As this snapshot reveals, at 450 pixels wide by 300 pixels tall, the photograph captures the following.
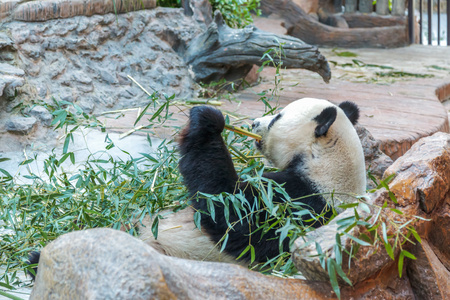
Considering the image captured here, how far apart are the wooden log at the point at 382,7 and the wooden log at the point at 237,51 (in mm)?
4599

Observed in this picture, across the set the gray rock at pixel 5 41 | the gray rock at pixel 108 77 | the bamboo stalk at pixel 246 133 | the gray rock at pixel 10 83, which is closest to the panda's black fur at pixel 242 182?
the bamboo stalk at pixel 246 133

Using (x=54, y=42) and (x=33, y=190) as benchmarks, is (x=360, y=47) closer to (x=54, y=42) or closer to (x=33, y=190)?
(x=54, y=42)

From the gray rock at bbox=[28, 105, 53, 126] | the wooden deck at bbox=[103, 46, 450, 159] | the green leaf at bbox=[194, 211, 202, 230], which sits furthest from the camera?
the wooden deck at bbox=[103, 46, 450, 159]

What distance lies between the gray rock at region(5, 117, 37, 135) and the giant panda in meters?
1.28

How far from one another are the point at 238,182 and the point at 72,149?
4.75 feet

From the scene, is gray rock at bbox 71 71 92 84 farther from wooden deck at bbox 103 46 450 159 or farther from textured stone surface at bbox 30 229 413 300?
textured stone surface at bbox 30 229 413 300

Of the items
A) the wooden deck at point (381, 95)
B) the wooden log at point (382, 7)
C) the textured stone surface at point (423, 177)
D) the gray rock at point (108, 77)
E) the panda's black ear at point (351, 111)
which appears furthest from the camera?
the wooden log at point (382, 7)

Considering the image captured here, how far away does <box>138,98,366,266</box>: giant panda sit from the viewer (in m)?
2.39

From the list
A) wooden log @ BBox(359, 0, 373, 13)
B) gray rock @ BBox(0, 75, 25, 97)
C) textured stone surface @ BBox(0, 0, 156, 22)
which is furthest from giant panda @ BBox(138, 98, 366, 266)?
wooden log @ BBox(359, 0, 373, 13)

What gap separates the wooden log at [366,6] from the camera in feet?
29.6

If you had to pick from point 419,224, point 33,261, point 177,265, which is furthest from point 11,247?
point 419,224

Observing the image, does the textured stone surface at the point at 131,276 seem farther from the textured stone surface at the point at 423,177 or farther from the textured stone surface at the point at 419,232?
the textured stone surface at the point at 423,177

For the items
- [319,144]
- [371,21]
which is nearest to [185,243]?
[319,144]

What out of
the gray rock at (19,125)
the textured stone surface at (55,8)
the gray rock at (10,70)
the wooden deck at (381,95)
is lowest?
the wooden deck at (381,95)
